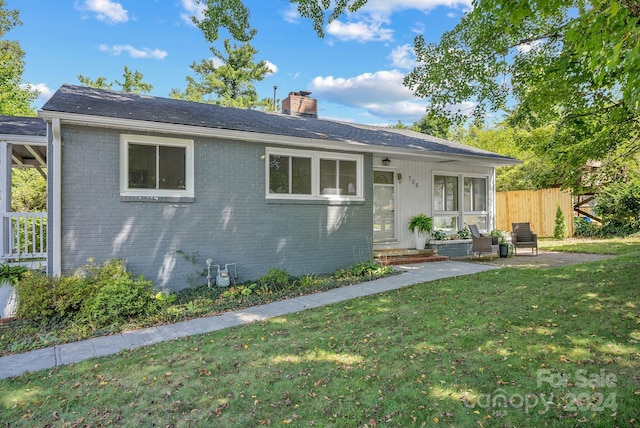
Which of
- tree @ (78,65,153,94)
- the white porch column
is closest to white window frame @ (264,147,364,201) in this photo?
the white porch column

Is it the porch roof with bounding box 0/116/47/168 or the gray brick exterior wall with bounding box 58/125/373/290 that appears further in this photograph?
the porch roof with bounding box 0/116/47/168

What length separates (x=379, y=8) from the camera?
10930 millimetres

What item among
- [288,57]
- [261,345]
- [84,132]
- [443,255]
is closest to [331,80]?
[288,57]

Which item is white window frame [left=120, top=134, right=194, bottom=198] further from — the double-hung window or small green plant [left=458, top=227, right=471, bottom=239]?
small green plant [left=458, top=227, right=471, bottom=239]

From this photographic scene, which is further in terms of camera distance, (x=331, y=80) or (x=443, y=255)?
(x=331, y=80)

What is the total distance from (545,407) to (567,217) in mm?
16746

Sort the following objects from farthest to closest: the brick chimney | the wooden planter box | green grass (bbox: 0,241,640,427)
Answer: the brick chimney < the wooden planter box < green grass (bbox: 0,241,640,427)

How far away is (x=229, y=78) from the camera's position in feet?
91.9

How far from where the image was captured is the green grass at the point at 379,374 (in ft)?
9.37

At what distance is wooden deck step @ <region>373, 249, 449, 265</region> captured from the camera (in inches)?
388

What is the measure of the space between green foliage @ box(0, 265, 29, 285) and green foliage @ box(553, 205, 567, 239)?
18.7m

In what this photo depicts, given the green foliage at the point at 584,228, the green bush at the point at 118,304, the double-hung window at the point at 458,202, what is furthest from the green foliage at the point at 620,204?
the green bush at the point at 118,304

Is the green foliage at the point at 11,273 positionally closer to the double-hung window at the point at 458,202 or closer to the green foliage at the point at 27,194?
the green foliage at the point at 27,194

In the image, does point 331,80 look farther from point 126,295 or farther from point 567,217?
point 126,295
